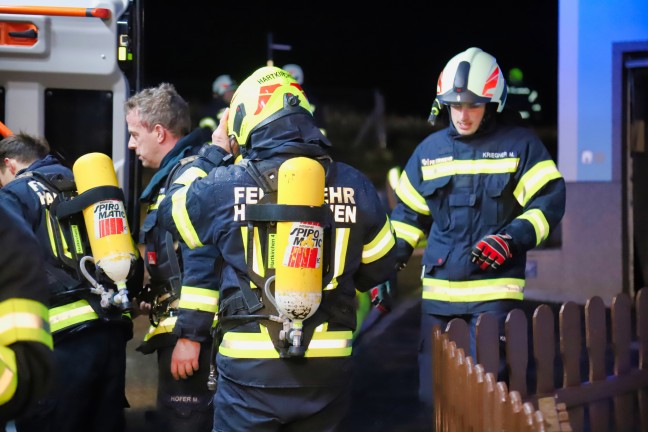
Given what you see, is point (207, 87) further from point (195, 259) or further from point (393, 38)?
point (195, 259)

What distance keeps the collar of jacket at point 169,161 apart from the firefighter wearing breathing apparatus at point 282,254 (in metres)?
0.88

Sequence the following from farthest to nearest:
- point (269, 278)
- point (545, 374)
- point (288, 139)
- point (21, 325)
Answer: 1. point (545, 374)
2. point (288, 139)
3. point (269, 278)
4. point (21, 325)

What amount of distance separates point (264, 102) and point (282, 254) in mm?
576

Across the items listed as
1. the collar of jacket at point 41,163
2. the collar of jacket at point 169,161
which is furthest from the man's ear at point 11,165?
the collar of jacket at point 169,161

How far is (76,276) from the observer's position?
410 cm

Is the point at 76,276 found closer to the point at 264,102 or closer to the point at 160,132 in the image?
the point at 160,132

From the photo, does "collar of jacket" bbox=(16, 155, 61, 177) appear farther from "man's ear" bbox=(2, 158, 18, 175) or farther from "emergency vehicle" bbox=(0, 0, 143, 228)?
"emergency vehicle" bbox=(0, 0, 143, 228)

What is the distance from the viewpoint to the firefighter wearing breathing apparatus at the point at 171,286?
378cm

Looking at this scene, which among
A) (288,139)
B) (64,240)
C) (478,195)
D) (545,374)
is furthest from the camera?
(478,195)

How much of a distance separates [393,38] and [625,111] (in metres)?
4.09

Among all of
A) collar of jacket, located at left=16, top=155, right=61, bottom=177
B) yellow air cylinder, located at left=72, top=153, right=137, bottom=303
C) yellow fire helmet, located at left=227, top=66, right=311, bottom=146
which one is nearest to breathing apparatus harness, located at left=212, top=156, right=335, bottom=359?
yellow fire helmet, located at left=227, top=66, right=311, bottom=146

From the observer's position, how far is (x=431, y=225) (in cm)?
494

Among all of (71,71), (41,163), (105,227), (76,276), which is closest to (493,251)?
(105,227)

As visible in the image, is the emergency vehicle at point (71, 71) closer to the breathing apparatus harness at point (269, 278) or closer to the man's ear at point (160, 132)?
the man's ear at point (160, 132)
